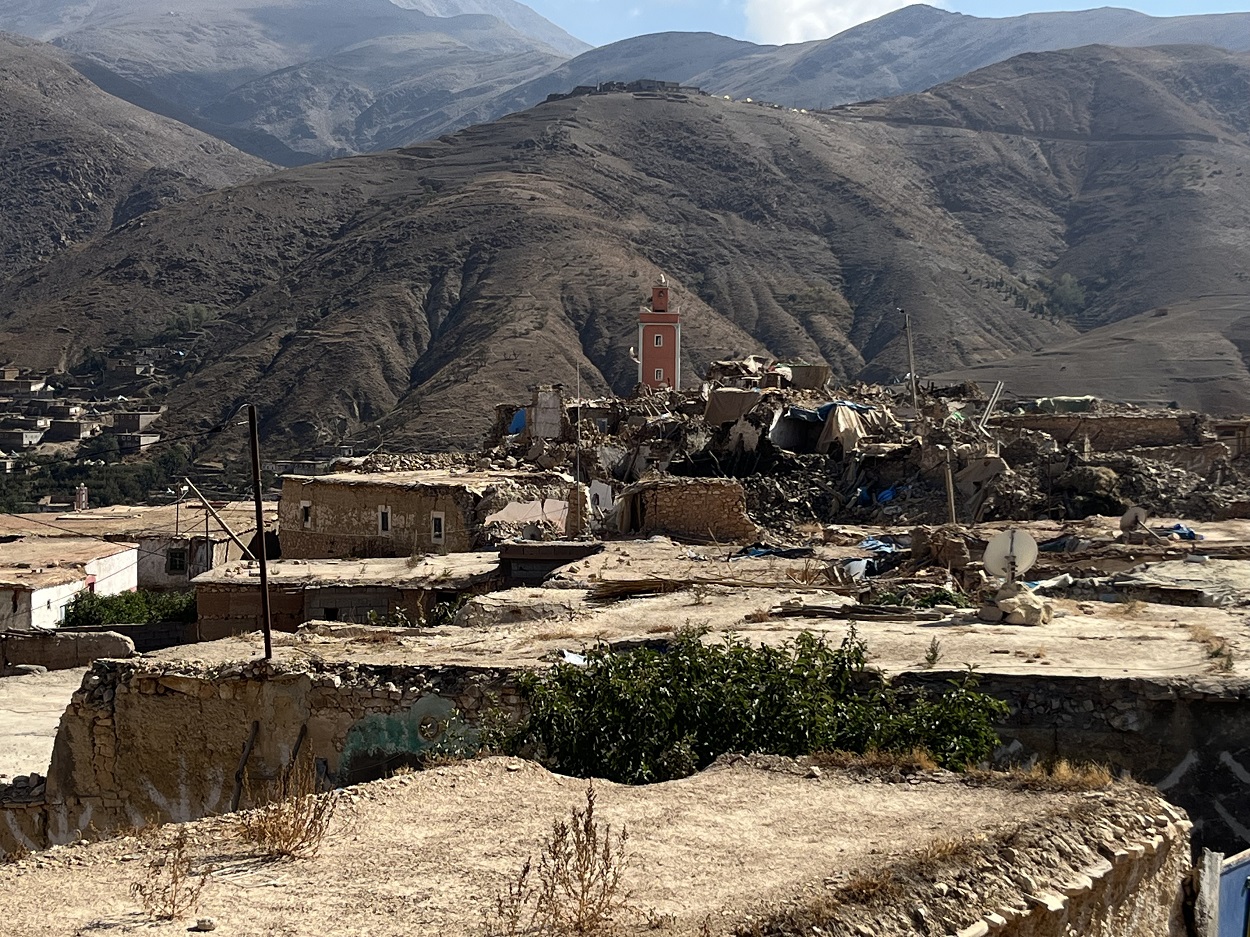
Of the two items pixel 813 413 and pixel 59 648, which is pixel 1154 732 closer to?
pixel 59 648

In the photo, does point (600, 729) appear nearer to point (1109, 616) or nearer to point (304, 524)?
point (1109, 616)

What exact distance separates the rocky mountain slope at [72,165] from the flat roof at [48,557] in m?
98.4

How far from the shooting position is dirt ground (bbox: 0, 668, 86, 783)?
11586mm

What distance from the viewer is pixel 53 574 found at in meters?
22.6

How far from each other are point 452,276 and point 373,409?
17.2 meters

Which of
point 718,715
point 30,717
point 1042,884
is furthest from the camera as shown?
point 30,717

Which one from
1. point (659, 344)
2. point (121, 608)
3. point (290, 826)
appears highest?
point (659, 344)

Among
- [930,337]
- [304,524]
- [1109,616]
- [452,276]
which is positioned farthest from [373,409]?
[1109,616]

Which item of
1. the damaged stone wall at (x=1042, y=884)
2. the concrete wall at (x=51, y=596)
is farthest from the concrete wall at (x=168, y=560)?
the damaged stone wall at (x=1042, y=884)

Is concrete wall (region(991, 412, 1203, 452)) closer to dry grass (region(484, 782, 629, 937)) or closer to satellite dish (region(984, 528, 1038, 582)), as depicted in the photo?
satellite dish (region(984, 528, 1038, 582))

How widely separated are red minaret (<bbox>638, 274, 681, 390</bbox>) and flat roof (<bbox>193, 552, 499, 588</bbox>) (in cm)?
3262

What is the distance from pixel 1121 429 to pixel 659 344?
79.7 feet

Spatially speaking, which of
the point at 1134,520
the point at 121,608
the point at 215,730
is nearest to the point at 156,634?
the point at 121,608

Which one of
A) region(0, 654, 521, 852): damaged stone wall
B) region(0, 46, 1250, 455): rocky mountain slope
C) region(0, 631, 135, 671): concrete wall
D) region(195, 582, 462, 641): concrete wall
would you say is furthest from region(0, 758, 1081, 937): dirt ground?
region(0, 46, 1250, 455): rocky mountain slope
